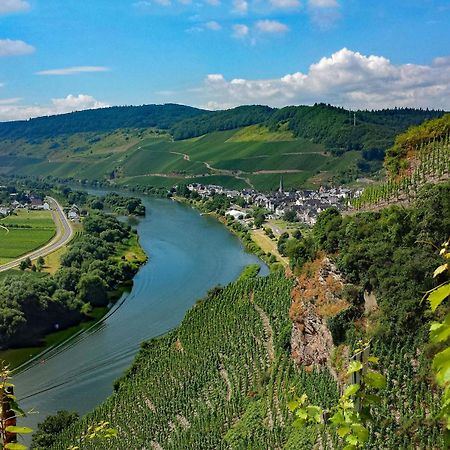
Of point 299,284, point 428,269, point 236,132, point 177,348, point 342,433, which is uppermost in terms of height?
point 236,132

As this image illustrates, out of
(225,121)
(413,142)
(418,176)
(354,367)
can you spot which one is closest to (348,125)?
(225,121)

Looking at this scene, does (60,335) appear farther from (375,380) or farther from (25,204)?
(25,204)

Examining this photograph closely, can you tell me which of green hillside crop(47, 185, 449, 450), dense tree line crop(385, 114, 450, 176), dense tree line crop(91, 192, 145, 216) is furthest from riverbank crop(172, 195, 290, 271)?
green hillside crop(47, 185, 449, 450)

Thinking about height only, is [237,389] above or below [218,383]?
above

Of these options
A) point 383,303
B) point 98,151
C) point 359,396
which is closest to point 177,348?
point 383,303

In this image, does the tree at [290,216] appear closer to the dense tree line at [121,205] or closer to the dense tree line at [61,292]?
the dense tree line at [121,205]

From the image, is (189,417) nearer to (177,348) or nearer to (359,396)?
(177,348)
